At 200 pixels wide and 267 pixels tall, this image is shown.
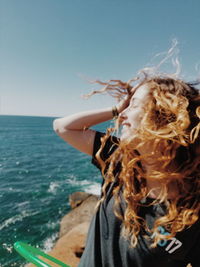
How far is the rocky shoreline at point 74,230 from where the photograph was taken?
8109 mm

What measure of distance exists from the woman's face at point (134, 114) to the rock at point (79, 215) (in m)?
14.5

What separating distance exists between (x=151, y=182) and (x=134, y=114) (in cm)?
76

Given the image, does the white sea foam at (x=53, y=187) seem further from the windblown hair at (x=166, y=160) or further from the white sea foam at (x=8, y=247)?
the windblown hair at (x=166, y=160)

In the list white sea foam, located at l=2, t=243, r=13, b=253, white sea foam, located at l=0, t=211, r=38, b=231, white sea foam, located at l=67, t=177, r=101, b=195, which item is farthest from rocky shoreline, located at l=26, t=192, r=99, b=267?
white sea foam, located at l=67, t=177, r=101, b=195

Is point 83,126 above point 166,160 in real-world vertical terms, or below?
above

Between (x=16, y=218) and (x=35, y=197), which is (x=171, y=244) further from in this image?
(x=35, y=197)

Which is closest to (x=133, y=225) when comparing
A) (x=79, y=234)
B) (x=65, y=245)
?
(x=65, y=245)

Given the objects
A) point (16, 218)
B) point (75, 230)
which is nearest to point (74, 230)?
point (75, 230)

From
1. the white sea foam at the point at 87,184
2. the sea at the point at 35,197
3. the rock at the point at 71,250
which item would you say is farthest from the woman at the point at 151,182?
the white sea foam at the point at 87,184

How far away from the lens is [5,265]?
36.4 ft

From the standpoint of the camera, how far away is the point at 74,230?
10609 mm

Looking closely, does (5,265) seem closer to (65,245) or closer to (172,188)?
(65,245)

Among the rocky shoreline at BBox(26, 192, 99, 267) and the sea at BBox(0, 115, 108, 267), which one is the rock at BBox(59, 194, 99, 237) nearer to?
the rocky shoreline at BBox(26, 192, 99, 267)

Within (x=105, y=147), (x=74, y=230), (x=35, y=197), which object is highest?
(x=105, y=147)
